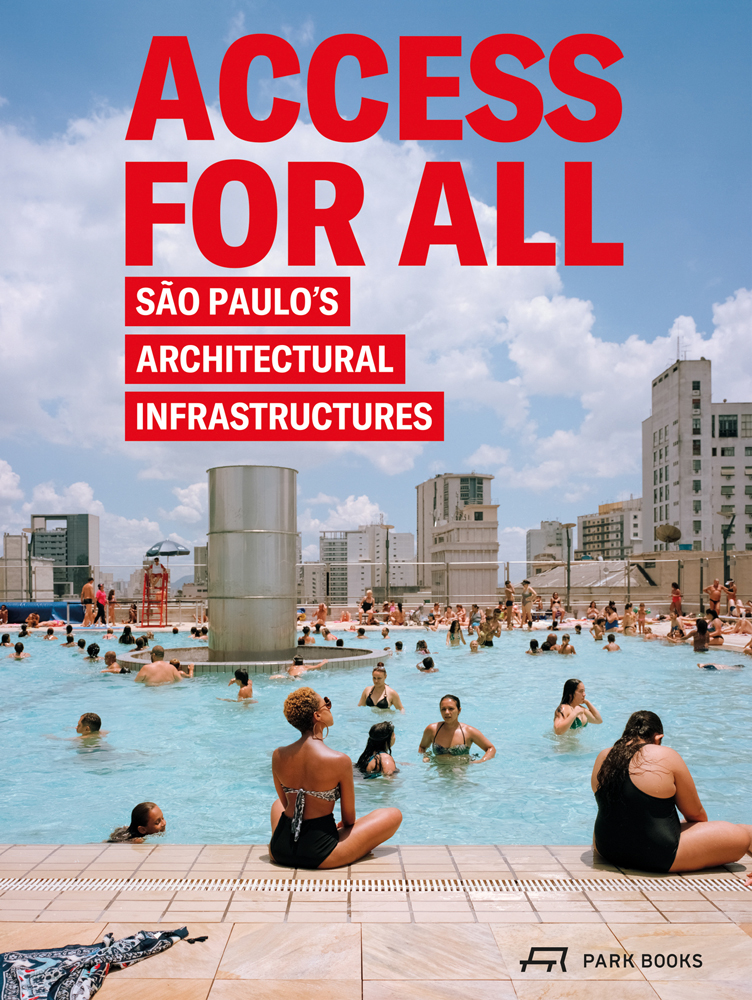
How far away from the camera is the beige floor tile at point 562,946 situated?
9.46ft

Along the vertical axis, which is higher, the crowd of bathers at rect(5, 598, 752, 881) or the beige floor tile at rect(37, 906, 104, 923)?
the crowd of bathers at rect(5, 598, 752, 881)

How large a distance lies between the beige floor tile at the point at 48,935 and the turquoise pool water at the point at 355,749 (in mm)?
2605

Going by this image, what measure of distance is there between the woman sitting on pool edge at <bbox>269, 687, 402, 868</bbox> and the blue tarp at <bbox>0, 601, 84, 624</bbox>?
73.8ft

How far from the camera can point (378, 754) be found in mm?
7234

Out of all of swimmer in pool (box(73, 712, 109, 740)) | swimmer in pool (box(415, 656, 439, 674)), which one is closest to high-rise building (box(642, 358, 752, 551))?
swimmer in pool (box(415, 656, 439, 674))

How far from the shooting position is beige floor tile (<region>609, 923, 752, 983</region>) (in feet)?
9.43

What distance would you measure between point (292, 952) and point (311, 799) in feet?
3.70

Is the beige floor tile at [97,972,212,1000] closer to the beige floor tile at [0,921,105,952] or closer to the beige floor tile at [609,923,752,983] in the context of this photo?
the beige floor tile at [0,921,105,952]

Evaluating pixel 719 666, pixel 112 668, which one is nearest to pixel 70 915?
pixel 112 668

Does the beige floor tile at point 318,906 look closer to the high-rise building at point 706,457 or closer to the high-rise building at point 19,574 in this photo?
the high-rise building at point 19,574


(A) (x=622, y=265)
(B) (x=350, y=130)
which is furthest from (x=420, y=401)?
(B) (x=350, y=130)

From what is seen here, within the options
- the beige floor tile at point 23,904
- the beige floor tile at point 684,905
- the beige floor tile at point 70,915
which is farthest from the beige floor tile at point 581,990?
the beige floor tile at point 23,904

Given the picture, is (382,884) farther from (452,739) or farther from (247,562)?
(247,562)

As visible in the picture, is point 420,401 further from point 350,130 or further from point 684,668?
point 684,668
